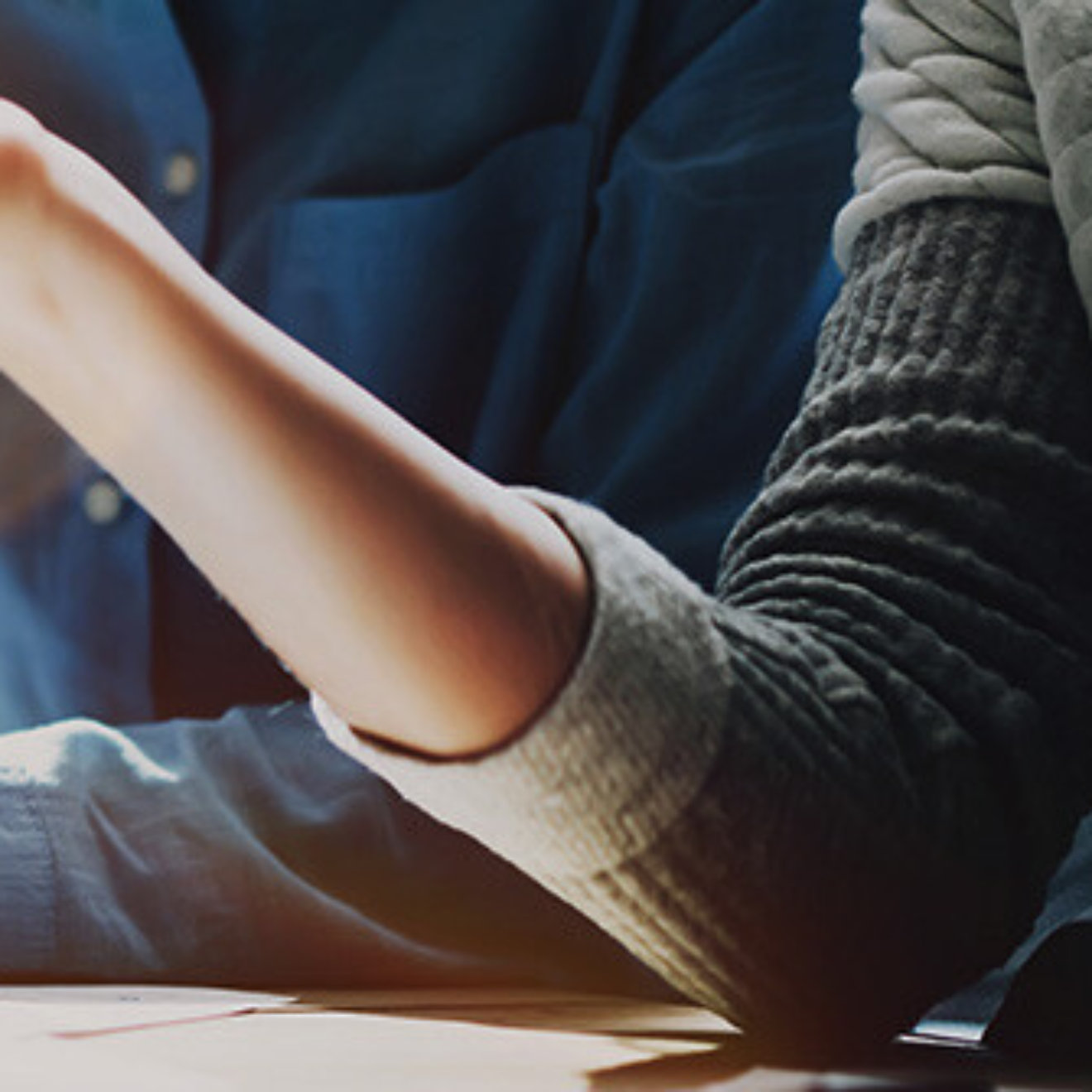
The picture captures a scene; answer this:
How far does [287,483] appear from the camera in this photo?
0.41 m

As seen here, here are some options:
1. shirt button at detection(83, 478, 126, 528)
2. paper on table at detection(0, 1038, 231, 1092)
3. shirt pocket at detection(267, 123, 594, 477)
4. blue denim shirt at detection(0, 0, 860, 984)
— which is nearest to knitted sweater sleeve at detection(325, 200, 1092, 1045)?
paper on table at detection(0, 1038, 231, 1092)

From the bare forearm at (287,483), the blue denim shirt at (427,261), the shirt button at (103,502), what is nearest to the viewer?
the bare forearm at (287,483)

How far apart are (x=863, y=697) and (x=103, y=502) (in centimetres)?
67

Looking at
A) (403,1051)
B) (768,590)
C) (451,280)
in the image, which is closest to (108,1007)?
(403,1051)

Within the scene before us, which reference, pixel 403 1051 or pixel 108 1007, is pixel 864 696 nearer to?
pixel 403 1051

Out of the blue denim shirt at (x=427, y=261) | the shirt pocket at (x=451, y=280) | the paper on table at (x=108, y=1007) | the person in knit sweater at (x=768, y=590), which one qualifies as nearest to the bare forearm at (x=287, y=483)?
the person in knit sweater at (x=768, y=590)

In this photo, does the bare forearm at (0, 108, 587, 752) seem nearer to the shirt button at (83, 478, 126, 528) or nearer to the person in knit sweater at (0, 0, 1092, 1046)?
the person in knit sweater at (0, 0, 1092, 1046)

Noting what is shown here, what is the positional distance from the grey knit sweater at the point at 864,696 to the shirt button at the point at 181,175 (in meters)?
0.60

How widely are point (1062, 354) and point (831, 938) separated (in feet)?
0.76

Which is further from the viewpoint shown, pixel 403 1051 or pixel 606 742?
pixel 403 1051

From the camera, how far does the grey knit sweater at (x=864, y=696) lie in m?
0.46

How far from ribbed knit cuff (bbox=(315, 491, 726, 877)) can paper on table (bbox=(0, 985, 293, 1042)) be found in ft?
0.66

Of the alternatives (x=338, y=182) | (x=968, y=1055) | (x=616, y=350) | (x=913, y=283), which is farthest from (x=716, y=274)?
(x=968, y=1055)

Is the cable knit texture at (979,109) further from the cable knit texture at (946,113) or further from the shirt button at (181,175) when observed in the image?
the shirt button at (181,175)
